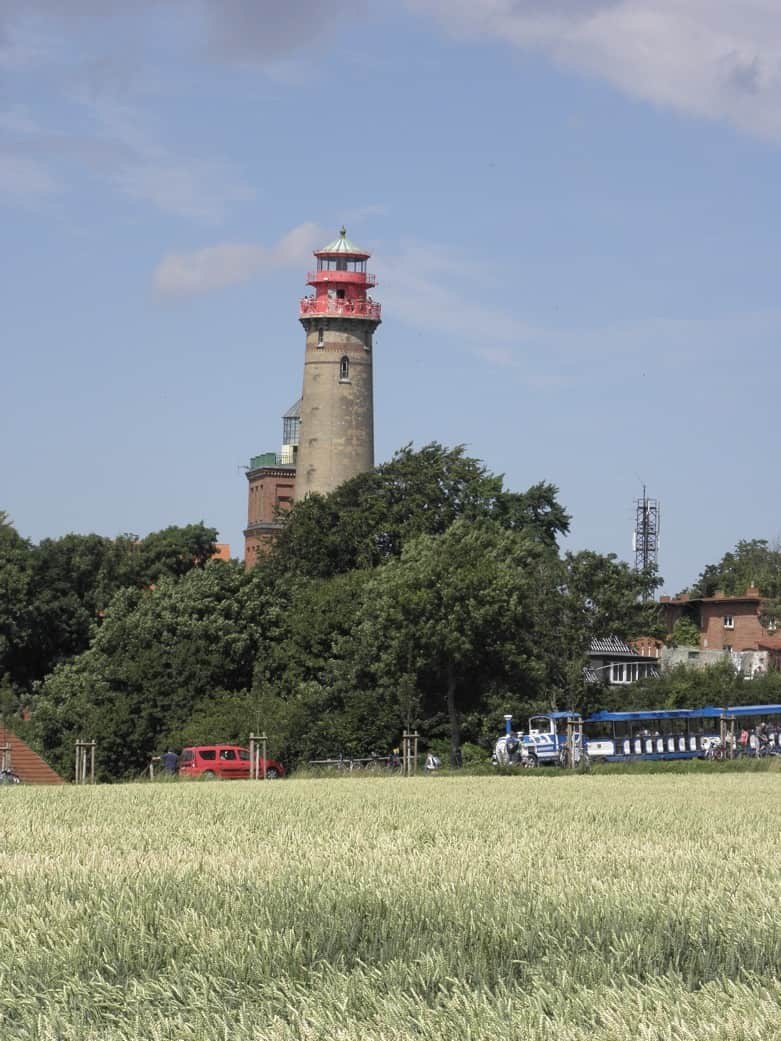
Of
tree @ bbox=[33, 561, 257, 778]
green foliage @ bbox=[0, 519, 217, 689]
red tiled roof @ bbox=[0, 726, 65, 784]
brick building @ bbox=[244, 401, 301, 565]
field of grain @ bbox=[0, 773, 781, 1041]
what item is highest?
brick building @ bbox=[244, 401, 301, 565]

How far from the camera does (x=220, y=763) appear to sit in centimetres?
6203

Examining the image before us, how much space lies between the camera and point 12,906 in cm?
1195

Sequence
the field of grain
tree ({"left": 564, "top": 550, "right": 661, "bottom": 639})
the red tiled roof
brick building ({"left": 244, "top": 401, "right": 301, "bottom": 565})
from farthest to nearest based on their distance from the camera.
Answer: brick building ({"left": 244, "top": 401, "right": 301, "bottom": 565}), tree ({"left": 564, "top": 550, "right": 661, "bottom": 639}), the red tiled roof, the field of grain

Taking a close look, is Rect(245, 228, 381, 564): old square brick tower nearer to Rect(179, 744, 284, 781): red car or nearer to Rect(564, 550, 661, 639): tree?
Rect(564, 550, 661, 639): tree

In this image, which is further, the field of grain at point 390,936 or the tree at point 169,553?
the tree at point 169,553

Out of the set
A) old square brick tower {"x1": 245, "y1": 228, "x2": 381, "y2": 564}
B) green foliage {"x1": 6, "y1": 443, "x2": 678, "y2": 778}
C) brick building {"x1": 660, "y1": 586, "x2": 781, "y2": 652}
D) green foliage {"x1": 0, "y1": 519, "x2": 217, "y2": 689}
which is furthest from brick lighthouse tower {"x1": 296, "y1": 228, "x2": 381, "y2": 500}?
brick building {"x1": 660, "y1": 586, "x2": 781, "y2": 652}

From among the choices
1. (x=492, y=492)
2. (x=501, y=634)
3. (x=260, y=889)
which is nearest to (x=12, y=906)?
(x=260, y=889)

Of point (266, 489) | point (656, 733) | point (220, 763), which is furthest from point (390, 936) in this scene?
point (266, 489)

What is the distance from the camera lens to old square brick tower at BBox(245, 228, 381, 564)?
11956 centimetres

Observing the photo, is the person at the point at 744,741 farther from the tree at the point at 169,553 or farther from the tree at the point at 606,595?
the tree at the point at 169,553

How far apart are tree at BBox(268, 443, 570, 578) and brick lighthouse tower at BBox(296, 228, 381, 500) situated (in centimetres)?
1712

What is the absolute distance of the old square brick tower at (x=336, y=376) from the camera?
11956cm

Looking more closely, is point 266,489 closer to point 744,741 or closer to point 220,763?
point 744,741

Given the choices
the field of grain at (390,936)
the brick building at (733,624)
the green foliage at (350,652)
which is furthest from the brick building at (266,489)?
the field of grain at (390,936)
